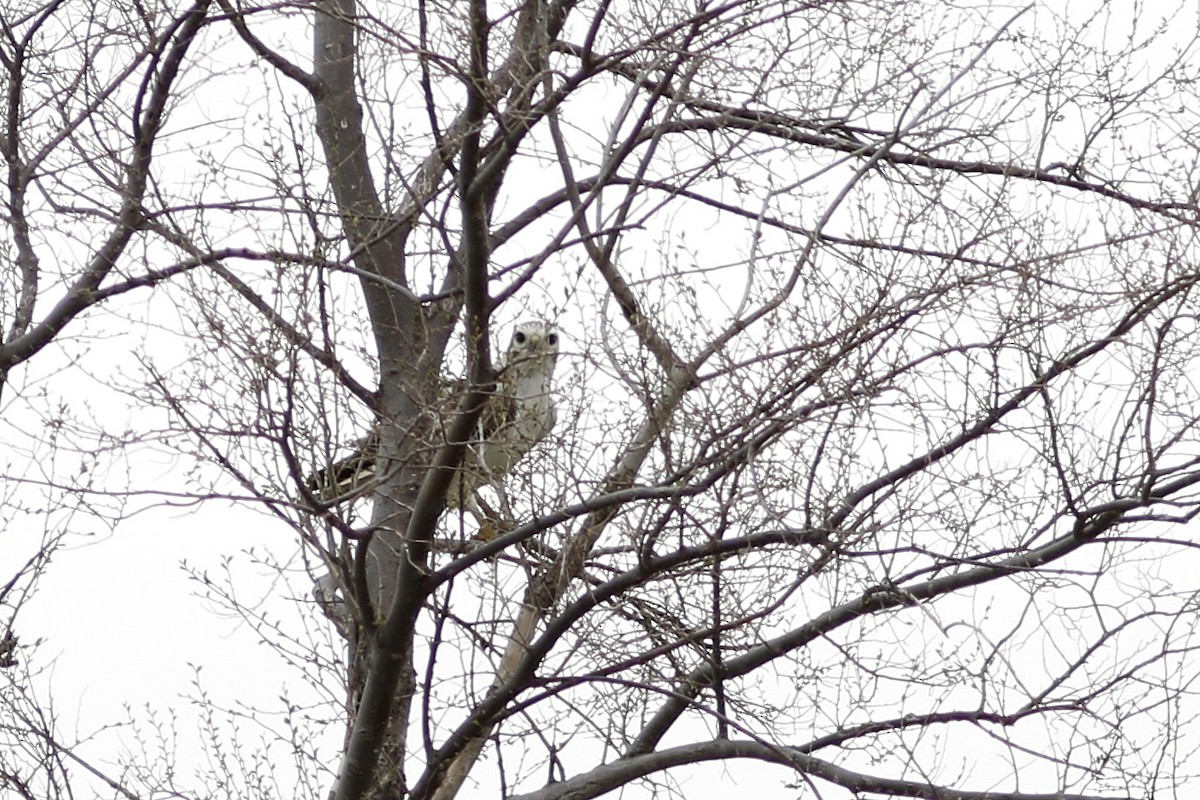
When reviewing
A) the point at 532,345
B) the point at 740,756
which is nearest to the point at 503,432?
the point at 532,345

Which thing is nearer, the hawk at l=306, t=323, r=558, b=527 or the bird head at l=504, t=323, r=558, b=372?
the bird head at l=504, t=323, r=558, b=372

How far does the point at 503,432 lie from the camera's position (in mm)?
5934

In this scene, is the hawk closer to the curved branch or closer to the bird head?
the bird head

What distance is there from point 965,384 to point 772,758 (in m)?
1.72

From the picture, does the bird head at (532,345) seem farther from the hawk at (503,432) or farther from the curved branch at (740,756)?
the curved branch at (740,756)

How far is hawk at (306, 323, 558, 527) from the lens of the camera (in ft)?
18.5

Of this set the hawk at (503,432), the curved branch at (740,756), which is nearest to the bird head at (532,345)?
the hawk at (503,432)

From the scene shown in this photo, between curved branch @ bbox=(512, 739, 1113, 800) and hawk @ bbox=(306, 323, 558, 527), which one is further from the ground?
hawk @ bbox=(306, 323, 558, 527)

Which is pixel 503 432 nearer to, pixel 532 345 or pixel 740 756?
pixel 532 345

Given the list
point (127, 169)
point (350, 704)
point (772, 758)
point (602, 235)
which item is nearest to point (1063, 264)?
point (602, 235)

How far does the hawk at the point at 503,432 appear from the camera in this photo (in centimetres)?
563

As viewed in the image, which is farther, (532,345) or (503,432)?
(503,432)

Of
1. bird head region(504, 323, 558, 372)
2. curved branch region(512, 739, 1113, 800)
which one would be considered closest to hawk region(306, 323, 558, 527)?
bird head region(504, 323, 558, 372)

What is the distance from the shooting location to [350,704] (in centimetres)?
656
